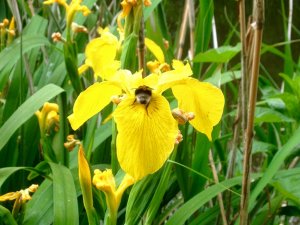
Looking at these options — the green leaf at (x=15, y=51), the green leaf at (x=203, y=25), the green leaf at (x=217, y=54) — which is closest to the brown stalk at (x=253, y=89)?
the green leaf at (x=217, y=54)

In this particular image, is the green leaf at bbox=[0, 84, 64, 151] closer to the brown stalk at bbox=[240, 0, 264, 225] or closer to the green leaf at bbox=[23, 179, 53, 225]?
the green leaf at bbox=[23, 179, 53, 225]

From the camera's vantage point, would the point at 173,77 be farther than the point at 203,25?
No

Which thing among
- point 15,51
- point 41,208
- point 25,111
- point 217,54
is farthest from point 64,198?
point 15,51

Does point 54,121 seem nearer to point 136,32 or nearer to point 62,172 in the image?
point 62,172

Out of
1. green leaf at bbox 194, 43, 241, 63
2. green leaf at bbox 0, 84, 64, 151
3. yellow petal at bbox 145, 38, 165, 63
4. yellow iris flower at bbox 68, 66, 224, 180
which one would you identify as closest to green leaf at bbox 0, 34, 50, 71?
green leaf at bbox 0, 84, 64, 151

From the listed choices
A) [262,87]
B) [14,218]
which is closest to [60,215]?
[14,218]

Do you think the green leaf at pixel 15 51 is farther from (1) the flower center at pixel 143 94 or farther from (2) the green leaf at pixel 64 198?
(1) the flower center at pixel 143 94

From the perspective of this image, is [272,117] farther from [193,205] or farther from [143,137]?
[143,137]
